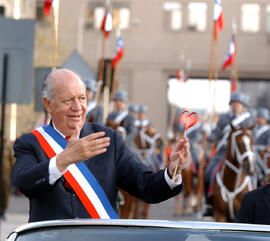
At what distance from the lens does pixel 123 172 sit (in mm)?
5039

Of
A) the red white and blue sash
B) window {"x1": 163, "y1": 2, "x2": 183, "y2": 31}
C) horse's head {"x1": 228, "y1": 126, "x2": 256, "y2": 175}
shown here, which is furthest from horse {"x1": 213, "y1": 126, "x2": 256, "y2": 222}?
window {"x1": 163, "y1": 2, "x2": 183, "y2": 31}

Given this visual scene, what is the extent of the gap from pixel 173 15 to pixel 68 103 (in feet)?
157

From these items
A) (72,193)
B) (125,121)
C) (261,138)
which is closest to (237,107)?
(125,121)

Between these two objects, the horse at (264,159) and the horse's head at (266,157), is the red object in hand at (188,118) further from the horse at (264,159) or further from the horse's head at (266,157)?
the horse's head at (266,157)

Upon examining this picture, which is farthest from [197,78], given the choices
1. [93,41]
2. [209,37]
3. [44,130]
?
[44,130]

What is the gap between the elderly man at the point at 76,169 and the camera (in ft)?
15.7

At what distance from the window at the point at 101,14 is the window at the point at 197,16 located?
3612 millimetres

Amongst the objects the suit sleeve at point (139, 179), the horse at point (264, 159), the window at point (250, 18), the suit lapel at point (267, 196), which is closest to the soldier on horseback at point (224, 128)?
the horse at point (264, 159)

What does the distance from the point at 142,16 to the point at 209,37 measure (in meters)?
3.96

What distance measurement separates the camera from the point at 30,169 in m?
4.66

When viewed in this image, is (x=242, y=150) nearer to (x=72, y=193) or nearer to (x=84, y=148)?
(x=72, y=193)

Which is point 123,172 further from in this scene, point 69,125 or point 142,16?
point 142,16

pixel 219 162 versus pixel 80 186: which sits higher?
pixel 80 186

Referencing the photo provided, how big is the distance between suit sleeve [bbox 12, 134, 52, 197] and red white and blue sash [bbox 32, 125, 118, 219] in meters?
0.06
